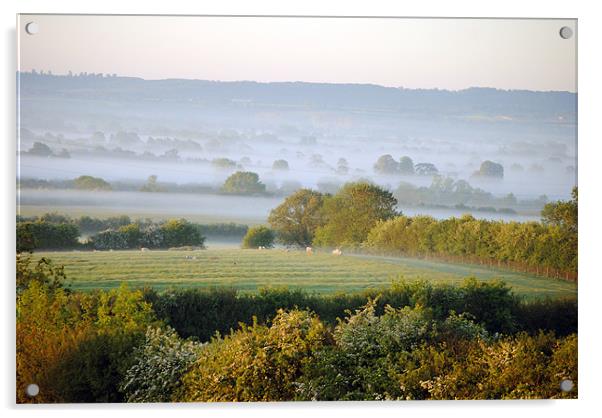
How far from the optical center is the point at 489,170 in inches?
292

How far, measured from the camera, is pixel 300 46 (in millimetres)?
7293

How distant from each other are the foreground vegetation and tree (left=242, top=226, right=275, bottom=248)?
38cm

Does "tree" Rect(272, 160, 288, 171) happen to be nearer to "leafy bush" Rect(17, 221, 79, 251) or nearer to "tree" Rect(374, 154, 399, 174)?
"tree" Rect(374, 154, 399, 174)

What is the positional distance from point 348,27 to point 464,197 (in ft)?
5.34

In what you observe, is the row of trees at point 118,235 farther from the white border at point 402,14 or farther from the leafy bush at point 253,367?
the leafy bush at point 253,367

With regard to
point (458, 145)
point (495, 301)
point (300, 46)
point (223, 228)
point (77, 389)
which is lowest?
point (77, 389)

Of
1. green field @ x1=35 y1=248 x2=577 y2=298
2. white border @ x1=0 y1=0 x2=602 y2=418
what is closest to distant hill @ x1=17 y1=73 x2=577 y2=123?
white border @ x1=0 y1=0 x2=602 y2=418

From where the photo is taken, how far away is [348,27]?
7.25 m

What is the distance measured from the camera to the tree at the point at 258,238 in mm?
7363

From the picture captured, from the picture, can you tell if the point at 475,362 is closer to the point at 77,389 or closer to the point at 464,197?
the point at 464,197

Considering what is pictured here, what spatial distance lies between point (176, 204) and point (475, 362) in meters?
2.63

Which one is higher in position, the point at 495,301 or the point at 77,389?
the point at 495,301

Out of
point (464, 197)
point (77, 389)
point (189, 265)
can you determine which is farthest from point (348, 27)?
point (77, 389)

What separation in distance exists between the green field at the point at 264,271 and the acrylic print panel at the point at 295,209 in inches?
0.6
